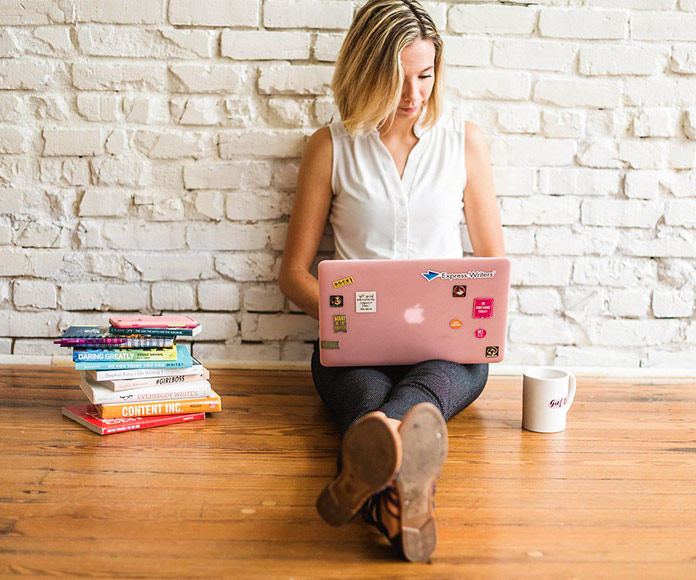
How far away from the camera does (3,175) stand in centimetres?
228

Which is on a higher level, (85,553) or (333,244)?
(333,244)

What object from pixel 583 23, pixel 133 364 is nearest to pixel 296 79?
pixel 583 23

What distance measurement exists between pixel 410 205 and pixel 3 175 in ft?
3.97

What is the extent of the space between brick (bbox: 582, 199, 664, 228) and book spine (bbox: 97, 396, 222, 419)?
1.24 metres

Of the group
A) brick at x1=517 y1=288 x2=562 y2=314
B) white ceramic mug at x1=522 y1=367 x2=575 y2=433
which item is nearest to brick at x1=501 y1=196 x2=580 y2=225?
brick at x1=517 y1=288 x2=562 y2=314

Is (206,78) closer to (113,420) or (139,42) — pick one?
(139,42)

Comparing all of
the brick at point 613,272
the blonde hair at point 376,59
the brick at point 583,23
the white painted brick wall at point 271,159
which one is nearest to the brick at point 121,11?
the white painted brick wall at point 271,159

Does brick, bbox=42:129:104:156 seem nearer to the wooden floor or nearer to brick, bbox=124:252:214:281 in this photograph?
brick, bbox=124:252:214:281

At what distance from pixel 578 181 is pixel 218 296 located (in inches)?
45.1

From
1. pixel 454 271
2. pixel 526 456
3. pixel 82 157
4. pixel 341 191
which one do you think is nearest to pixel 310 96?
pixel 341 191

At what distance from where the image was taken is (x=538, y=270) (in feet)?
7.72

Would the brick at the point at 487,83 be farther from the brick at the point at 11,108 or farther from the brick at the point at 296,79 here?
the brick at the point at 11,108

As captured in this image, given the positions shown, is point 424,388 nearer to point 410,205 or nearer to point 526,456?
point 526,456

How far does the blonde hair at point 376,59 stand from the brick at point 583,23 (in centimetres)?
39
